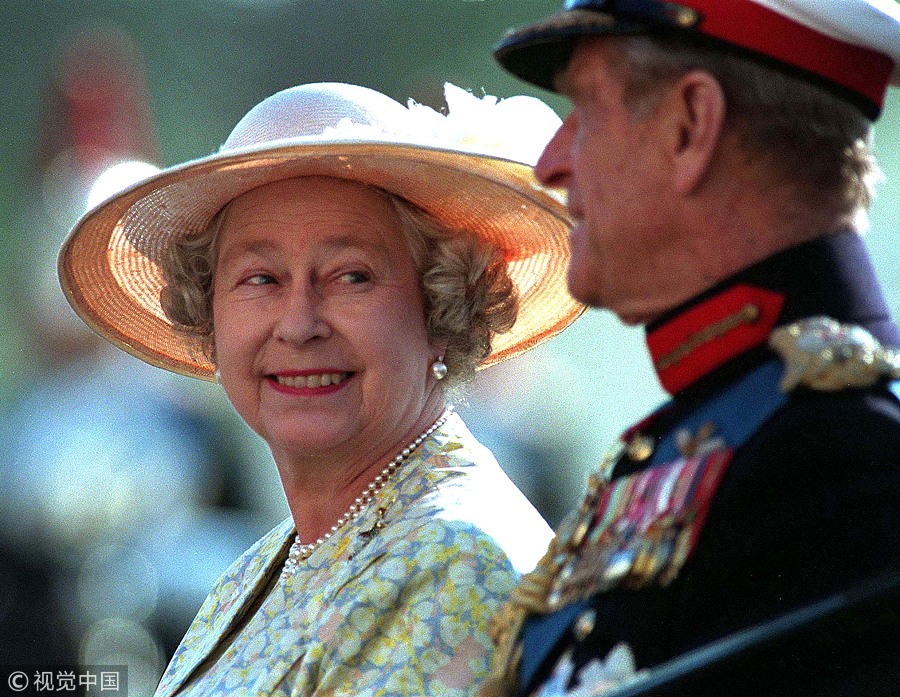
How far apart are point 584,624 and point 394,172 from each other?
4.58ft

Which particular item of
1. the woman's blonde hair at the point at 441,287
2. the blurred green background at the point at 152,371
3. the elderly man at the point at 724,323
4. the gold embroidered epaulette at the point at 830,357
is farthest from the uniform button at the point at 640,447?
the blurred green background at the point at 152,371

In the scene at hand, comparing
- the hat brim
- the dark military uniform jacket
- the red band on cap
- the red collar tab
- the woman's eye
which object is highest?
the hat brim

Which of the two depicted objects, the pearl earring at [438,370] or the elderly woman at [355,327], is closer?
the elderly woman at [355,327]

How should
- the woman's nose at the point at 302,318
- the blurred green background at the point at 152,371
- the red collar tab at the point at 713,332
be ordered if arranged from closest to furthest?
the red collar tab at the point at 713,332
the woman's nose at the point at 302,318
the blurred green background at the point at 152,371

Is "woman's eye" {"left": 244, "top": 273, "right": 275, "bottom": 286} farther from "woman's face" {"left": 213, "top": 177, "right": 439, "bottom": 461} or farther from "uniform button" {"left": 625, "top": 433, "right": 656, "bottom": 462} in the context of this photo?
"uniform button" {"left": 625, "top": 433, "right": 656, "bottom": 462}

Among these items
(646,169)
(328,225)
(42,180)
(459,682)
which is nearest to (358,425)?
(328,225)

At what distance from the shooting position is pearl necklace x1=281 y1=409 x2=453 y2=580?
115 inches

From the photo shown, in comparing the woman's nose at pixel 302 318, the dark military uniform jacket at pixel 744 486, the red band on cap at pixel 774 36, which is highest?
the woman's nose at pixel 302 318

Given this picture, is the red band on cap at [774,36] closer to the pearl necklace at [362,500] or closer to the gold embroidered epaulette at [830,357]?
the gold embroidered epaulette at [830,357]

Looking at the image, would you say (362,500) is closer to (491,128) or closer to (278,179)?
(278,179)

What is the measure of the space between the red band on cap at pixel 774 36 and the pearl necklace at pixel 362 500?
4.48ft

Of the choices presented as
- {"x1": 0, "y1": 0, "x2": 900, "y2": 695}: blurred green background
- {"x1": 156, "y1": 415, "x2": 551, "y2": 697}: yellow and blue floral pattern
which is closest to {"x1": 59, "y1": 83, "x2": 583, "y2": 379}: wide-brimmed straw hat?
{"x1": 156, "y1": 415, "x2": 551, "y2": 697}: yellow and blue floral pattern

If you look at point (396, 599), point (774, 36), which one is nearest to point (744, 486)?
point (774, 36)

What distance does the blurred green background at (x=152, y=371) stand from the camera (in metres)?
6.12
